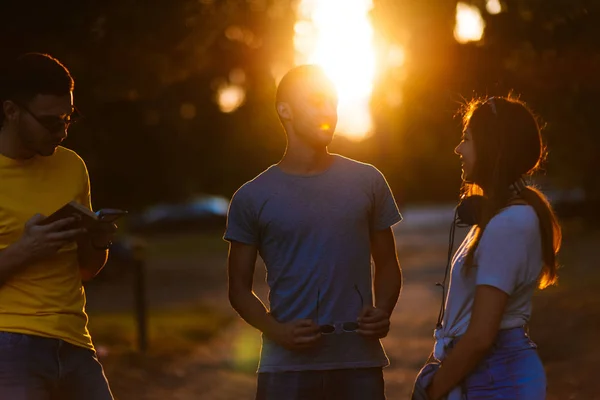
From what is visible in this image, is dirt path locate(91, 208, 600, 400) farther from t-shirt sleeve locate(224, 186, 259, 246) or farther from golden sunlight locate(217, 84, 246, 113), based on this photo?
t-shirt sleeve locate(224, 186, 259, 246)

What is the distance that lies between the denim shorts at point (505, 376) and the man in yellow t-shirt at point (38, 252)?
1419 mm

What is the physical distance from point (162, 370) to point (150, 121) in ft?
10.2

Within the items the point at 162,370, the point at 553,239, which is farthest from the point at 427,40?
the point at 553,239

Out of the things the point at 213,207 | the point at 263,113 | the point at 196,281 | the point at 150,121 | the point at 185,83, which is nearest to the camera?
the point at 150,121

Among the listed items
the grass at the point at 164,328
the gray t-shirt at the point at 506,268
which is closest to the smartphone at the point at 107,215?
the gray t-shirt at the point at 506,268

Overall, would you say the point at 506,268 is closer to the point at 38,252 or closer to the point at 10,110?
the point at 38,252

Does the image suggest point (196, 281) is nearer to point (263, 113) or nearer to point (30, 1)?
point (263, 113)

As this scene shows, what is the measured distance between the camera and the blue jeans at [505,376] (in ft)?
12.6

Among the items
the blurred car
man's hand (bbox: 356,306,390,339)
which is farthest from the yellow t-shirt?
the blurred car

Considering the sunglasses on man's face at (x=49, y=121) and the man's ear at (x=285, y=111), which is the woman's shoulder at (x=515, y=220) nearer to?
the man's ear at (x=285, y=111)

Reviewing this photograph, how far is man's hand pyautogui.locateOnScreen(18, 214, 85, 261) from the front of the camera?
13.2 ft

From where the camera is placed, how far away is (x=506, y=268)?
3.74 meters

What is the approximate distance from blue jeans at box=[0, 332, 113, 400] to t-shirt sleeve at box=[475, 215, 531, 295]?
1525mm

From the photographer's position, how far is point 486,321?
3732 mm
